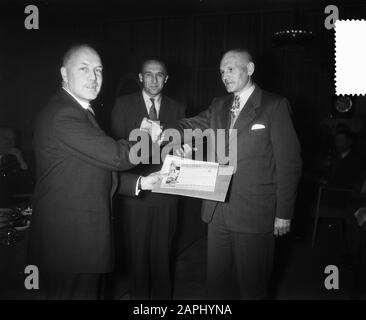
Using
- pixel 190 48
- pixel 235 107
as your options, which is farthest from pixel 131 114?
pixel 190 48

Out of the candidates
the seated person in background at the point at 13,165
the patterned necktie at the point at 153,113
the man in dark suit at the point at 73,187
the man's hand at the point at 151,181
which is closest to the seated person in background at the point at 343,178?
the patterned necktie at the point at 153,113

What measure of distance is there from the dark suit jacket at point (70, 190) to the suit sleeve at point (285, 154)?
955 millimetres

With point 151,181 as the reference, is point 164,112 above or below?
above

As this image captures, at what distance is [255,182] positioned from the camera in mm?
2283

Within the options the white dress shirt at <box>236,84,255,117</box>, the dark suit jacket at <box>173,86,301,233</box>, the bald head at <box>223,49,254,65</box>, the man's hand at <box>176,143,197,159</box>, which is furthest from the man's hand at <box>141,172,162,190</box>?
the bald head at <box>223,49,254,65</box>

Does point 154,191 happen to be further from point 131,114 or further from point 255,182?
point 131,114

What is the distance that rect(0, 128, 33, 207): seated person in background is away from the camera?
469 centimetres

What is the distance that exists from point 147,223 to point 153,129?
28.9 inches

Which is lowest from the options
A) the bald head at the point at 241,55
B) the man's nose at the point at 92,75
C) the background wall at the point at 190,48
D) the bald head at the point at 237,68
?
the man's nose at the point at 92,75

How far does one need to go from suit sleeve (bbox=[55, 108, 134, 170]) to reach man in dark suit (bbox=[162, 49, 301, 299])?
2.67 ft

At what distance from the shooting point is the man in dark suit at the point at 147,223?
9.04ft

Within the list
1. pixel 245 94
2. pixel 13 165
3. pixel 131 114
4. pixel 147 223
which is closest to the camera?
pixel 245 94

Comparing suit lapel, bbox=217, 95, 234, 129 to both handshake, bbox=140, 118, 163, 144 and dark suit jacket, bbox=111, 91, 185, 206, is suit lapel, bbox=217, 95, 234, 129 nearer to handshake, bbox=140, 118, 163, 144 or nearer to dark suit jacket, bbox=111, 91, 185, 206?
handshake, bbox=140, 118, 163, 144

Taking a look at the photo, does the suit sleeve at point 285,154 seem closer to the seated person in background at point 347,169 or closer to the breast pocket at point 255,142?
the breast pocket at point 255,142
